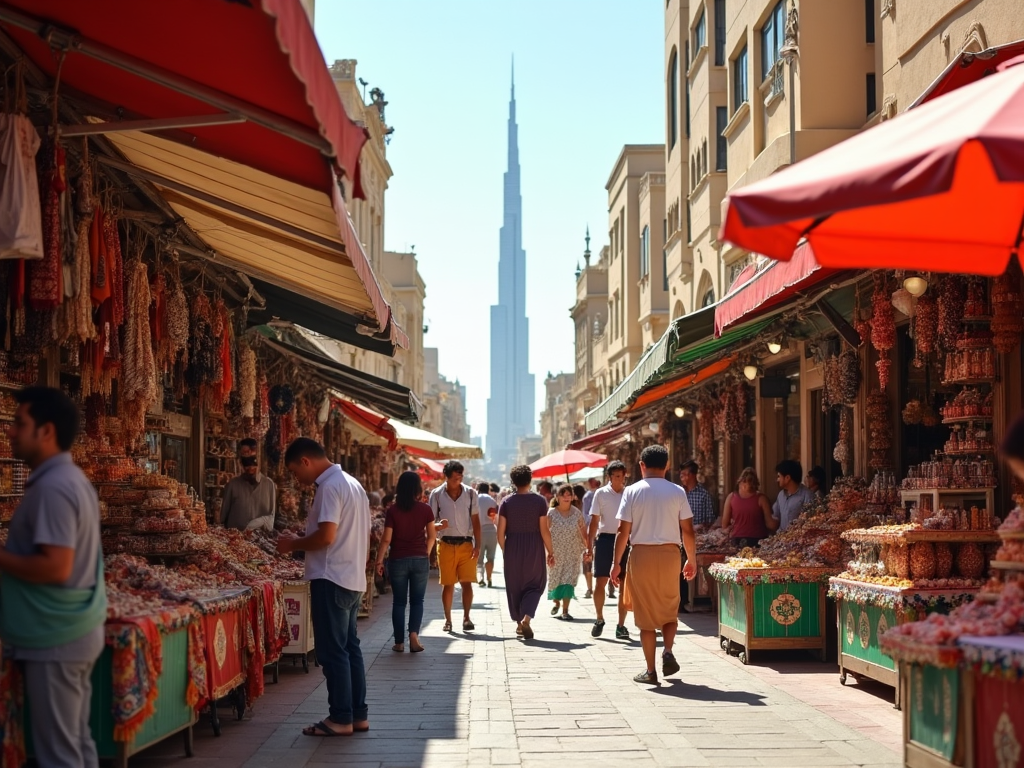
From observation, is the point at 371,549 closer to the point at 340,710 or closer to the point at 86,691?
the point at 340,710

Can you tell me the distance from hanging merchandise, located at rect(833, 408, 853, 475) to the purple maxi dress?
3248 mm

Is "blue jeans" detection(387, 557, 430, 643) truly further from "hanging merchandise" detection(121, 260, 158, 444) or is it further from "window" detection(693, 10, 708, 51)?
"window" detection(693, 10, 708, 51)

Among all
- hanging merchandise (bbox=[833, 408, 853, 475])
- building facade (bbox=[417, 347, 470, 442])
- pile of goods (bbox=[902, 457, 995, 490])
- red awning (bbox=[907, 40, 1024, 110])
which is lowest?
pile of goods (bbox=[902, 457, 995, 490])

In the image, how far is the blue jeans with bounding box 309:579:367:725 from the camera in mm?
7742

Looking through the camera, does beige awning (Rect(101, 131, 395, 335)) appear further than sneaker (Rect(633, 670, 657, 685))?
No

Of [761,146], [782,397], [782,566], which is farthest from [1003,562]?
[761,146]

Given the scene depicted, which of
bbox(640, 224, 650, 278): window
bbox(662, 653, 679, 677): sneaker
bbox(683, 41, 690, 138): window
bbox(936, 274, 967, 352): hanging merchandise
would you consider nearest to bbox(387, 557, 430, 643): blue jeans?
bbox(662, 653, 679, 677): sneaker

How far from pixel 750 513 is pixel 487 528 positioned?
838 centimetres

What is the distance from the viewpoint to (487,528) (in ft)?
73.0

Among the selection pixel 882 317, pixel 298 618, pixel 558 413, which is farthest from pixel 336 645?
pixel 558 413

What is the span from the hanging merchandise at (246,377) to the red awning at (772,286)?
5158 millimetres

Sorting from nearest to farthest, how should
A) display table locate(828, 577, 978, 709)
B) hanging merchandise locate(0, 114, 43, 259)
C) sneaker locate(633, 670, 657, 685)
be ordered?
1. hanging merchandise locate(0, 114, 43, 259)
2. display table locate(828, 577, 978, 709)
3. sneaker locate(633, 670, 657, 685)

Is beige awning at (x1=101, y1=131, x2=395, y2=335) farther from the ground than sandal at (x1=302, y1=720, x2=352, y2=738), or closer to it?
farther from the ground

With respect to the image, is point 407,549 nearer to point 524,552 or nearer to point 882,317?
point 524,552
